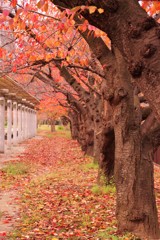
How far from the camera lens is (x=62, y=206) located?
8945 mm

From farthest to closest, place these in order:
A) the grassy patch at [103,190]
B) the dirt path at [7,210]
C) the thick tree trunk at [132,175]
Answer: the grassy patch at [103,190] → the dirt path at [7,210] → the thick tree trunk at [132,175]

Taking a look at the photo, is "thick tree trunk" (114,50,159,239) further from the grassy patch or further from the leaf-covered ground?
the grassy patch

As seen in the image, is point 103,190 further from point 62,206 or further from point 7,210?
point 7,210

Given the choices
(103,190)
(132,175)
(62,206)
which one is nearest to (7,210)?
(62,206)

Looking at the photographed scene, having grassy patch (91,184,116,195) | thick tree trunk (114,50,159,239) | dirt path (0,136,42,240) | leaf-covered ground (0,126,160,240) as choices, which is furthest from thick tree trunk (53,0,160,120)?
grassy patch (91,184,116,195)

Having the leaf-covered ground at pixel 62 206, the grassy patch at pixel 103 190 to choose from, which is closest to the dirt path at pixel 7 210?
the leaf-covered ground at pixel 62 206

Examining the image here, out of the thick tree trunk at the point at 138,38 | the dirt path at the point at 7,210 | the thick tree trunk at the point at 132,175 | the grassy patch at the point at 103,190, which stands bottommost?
the dirt path at the point at 7,210

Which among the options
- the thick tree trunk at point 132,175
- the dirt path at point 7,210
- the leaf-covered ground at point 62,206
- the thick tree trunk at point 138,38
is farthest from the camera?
the dirt path at point 7,210

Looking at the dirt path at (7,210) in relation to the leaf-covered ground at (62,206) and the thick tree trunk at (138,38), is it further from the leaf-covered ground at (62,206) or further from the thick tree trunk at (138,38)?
the thick tree trunk at (138,38)

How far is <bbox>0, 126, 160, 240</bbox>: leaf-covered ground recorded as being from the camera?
676 centimetres

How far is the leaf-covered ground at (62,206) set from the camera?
22.2ft

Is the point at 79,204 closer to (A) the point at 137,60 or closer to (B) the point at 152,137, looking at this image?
(B) the point at 152,137

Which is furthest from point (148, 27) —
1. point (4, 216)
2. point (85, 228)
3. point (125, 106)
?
A: point (4, 216)

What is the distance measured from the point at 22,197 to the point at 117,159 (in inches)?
166
